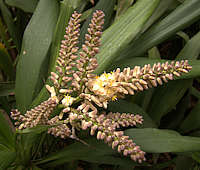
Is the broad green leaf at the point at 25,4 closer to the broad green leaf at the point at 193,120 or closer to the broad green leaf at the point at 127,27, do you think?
the broad green leaf at the point at 127,27

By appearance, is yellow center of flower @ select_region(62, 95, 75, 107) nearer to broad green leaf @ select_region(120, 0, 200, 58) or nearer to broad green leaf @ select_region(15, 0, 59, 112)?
broad green leaf @ select_region(15, 0, 59, 112)

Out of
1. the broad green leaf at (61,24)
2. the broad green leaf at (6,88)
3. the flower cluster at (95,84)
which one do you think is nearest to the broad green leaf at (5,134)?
the flower cluster at (95,84)

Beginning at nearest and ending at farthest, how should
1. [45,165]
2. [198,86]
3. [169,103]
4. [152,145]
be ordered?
1. [152,145]
2. [45,165]
3. [169,103]
4. [198,86]

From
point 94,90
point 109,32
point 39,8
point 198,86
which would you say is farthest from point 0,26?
point 198,86

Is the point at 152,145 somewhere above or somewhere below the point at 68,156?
above

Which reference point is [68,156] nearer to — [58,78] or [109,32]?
[58,78]

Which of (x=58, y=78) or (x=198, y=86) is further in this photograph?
(x=198, y=86)
